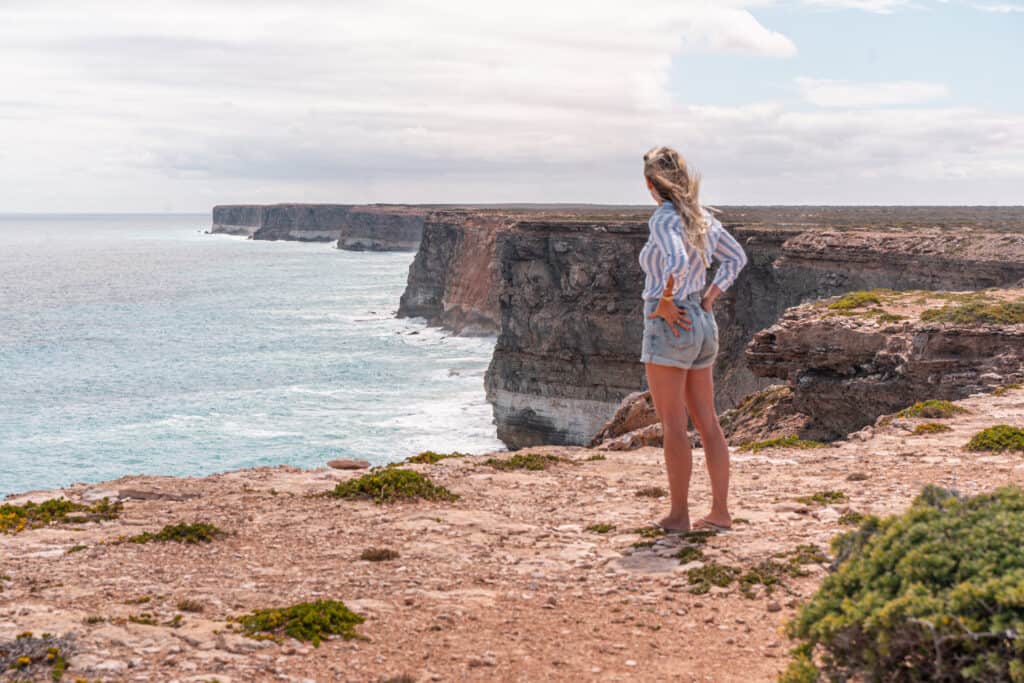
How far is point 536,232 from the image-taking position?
2282 inches

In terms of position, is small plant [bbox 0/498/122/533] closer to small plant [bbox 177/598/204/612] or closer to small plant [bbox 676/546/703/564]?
small plant [bbox 177/598/204/612]

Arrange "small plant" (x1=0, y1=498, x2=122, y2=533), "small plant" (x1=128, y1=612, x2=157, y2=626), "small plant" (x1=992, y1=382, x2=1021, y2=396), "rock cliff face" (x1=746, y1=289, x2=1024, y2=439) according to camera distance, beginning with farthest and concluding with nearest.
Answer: "rock cliff face" (x1=746, y1=289, x2=1024, y2=439)
"small plant" (x1=992, y1=382, x2=1021, y2=396)
"small plant" (x1=0, y1=498, x2=122, y2=533)
"small plant" (x1=128, y1=612, x2=157, y2=626)

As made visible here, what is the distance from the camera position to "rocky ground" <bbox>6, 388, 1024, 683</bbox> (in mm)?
5379

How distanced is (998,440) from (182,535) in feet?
26.4

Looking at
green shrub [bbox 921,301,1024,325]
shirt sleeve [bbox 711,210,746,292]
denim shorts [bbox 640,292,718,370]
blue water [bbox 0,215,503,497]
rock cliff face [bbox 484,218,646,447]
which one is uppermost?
shirt sleeve [bbox 711,210,746,292]

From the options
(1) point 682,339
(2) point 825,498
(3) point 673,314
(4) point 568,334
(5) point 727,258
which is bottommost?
(4) point 568,334

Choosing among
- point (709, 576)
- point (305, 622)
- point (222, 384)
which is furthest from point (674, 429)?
point (222, 384)

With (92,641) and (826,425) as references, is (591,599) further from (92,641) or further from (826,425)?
(826,425)

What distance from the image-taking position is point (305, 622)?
5.73 m

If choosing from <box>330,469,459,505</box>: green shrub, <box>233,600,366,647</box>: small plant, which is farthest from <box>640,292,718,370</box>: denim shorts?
<box>330,469,459,505</box>: green shrub

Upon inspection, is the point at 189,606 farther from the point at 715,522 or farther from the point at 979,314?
the point at 979,314

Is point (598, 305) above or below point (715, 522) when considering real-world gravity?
below

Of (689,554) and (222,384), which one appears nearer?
(689,554)

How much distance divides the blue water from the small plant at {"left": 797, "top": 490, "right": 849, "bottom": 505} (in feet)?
119
